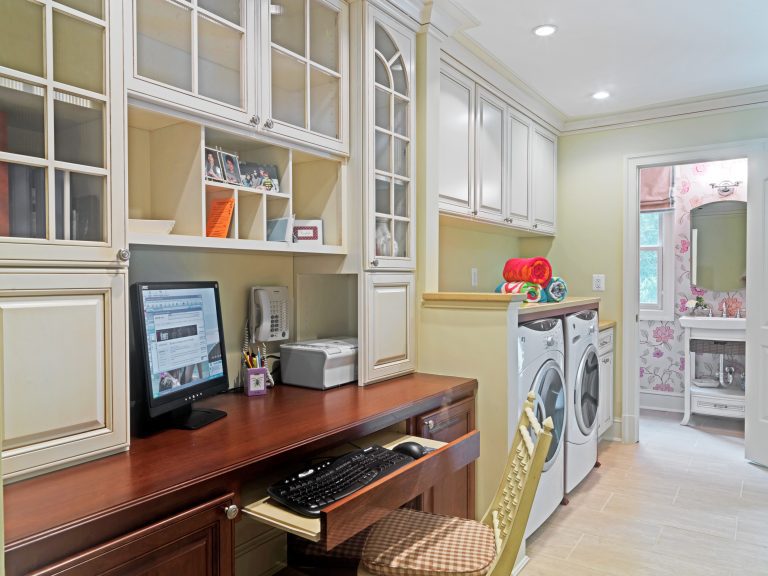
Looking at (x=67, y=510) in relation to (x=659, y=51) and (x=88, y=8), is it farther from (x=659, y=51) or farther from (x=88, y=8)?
(x=659, y=51)

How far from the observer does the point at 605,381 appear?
12.4ft

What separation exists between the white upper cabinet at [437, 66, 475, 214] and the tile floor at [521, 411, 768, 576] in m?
→ 1.71

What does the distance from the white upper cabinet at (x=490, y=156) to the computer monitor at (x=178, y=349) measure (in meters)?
1.79

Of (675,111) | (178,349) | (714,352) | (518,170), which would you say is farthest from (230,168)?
(714,352)

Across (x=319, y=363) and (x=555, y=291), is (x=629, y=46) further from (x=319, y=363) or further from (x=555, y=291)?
(x=319, y=363)

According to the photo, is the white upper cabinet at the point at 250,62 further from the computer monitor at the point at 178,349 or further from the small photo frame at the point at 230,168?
the computer monitor at the point at 178,349

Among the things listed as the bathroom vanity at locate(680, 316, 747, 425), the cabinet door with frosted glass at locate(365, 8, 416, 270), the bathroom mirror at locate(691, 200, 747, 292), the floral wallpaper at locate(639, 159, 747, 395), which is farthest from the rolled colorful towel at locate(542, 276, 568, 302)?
the bathroom mirror at locate(691, 200, 747, 292)

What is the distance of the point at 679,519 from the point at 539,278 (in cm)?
141

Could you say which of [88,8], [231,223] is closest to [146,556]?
[231,223]

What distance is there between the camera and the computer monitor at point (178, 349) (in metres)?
1.49

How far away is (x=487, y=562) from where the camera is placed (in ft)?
4.89

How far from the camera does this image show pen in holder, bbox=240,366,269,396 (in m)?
2.03

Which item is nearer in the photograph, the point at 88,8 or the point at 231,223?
the point at 88,8

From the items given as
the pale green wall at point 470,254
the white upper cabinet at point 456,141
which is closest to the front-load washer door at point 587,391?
the pale green wall at point 470,254
